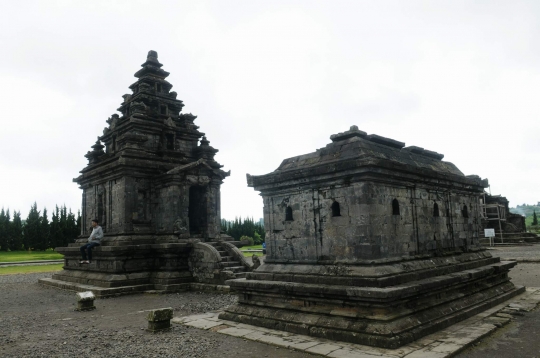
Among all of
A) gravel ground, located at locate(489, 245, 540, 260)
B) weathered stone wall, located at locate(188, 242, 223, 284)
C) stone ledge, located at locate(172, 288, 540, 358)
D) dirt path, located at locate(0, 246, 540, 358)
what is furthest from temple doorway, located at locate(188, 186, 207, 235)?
gravel ground, located at locate(489, 245, 540, 260)

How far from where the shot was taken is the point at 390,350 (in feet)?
21.3

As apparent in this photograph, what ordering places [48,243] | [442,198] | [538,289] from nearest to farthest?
[442,198]
[538,289]
[48,243]

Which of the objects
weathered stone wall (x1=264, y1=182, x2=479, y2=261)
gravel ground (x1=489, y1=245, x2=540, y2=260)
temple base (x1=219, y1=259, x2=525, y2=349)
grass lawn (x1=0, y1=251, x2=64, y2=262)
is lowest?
gravel ground (x1=489, y1=245, x2=540, y2=260)

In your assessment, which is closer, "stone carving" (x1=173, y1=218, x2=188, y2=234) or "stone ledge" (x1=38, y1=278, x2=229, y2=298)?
"stone ledge" (x1=38, y1=278, x2=229, y2=298)

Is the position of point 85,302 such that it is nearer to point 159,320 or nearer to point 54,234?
point 159,320

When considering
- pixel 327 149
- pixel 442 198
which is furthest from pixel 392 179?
pixel 442 198

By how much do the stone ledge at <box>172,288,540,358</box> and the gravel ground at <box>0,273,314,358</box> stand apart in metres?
0.29

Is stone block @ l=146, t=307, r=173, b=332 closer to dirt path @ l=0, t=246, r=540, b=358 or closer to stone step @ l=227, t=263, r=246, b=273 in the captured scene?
dirt path @ l=0, t=246, r=540, b=358

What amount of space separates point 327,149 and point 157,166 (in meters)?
11.7

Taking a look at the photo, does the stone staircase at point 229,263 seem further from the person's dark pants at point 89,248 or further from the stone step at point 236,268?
the person's dark pants at point 89,248

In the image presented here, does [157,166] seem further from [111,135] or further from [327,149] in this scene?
[327,149]

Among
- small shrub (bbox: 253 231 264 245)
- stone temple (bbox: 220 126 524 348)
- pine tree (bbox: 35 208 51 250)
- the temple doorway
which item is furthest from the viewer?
small shrub (bbox: 253 231 264 245)

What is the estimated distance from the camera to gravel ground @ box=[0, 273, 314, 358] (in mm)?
7383

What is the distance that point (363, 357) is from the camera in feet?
20.5
